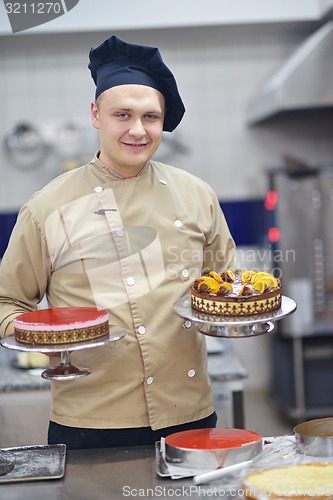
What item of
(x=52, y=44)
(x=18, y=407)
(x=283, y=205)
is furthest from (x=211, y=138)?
(x=18, y=407)

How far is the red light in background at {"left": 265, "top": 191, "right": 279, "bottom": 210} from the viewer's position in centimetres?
408

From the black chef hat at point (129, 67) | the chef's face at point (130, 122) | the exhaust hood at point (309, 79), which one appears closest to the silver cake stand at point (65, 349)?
the chef's face at point (130, 122)

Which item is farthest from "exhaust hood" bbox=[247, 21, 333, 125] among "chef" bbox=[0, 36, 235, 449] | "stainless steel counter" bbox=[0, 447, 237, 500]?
"stainless steel counter" bbox=[0, 447, 237, 500]

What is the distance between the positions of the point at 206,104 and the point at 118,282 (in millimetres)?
2715

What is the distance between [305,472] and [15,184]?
3.15 meters

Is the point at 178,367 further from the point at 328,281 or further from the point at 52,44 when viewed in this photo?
the point at 52,44

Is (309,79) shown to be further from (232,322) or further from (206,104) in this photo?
(232,322)

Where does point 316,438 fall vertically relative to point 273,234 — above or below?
below

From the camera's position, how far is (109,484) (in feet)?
5.03

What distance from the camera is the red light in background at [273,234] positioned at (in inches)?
162

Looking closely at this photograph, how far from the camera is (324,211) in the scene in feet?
13.4

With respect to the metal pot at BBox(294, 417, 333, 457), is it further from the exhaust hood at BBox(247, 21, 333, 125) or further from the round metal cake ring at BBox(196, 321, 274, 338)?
the exhaust hood at BBox(247, 21, 333, 125)

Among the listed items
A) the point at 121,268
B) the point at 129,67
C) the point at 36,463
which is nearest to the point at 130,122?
the point at 129,67

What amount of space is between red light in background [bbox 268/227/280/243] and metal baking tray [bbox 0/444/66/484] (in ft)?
8.43
